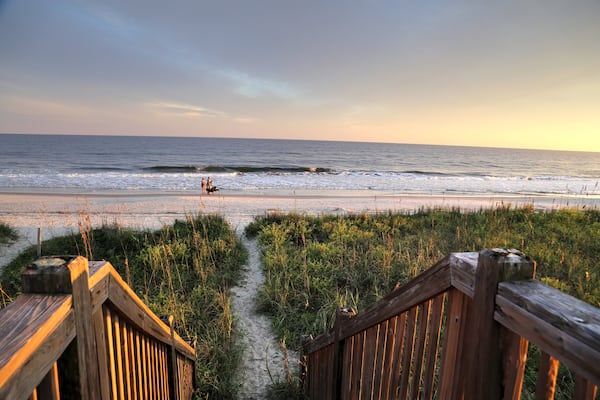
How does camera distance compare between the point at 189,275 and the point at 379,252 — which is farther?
the point at 379,252

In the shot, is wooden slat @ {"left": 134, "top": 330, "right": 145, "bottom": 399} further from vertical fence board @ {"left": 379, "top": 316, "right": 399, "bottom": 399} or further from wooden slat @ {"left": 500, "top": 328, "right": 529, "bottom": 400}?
wooden slat @ {"left": 500, "top": 328, "right": 529, "bottom": 400}

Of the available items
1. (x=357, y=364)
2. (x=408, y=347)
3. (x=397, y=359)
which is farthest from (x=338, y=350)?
(x=408, y=347)

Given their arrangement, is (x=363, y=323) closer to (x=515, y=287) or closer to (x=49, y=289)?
(x=515, y=287)

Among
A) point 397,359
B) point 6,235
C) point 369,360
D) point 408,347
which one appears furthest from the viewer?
point 6,235

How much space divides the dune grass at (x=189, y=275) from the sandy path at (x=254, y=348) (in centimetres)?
17

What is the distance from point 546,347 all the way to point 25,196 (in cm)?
2163

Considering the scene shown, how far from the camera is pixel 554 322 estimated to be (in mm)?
847

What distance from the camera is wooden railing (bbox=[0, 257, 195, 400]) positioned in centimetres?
83

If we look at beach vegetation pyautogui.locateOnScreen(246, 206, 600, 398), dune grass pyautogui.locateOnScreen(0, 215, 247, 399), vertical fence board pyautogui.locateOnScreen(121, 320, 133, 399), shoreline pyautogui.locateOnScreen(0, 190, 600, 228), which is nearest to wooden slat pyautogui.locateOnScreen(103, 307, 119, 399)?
vertical fence board pyautogui.locateOnScreen(121, 320, 133, 399)

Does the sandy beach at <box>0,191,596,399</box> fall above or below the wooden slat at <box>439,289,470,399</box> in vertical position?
below

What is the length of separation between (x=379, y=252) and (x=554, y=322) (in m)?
5.95

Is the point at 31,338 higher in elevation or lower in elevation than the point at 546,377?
higher

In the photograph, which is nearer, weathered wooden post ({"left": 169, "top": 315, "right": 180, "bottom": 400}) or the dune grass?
weathered wooden post ({"left": 169, "top": 315, "right": 180, "bottom": 400})

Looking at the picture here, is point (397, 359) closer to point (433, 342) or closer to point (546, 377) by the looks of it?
point (433, 342)
